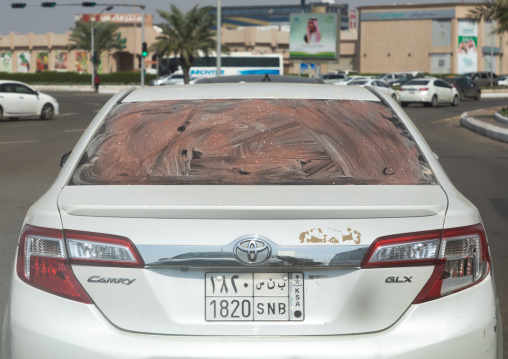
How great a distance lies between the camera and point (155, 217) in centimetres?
295

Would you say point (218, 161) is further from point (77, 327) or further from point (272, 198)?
point (77, 327)

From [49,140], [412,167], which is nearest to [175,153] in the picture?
[412,167]

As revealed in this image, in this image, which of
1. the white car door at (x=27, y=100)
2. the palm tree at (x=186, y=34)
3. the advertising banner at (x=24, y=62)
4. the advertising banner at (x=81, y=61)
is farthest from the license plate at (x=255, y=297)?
the advertising banner at (x=24, y=62)

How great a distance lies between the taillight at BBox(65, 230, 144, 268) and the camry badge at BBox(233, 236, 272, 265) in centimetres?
32

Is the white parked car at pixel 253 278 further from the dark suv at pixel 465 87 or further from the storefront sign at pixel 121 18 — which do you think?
the storefront sign at pixel 121 18

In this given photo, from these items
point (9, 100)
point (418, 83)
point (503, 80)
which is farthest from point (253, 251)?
point (503, 80)

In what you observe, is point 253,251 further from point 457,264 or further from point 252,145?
point 252,145

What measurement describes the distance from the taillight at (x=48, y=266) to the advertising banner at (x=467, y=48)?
339 feet

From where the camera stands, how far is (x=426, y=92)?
4169 cm

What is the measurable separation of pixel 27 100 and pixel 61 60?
74989mm

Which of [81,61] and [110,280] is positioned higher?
[110,280]

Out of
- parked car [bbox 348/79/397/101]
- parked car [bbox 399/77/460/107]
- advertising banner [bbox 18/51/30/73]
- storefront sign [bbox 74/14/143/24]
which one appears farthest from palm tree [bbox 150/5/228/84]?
advertising banner [bbox 18/51/30/73]

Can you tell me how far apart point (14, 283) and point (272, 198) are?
0.94 meters

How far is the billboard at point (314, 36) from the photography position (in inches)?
2854
